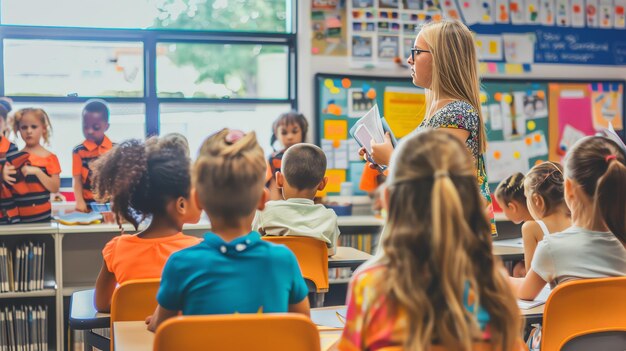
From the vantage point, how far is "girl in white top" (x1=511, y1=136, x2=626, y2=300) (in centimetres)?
217

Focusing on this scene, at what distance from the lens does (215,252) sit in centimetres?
158

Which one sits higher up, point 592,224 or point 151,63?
point 151,63

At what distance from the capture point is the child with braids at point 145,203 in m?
2.24

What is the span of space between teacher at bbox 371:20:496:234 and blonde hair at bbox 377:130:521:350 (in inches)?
42.0

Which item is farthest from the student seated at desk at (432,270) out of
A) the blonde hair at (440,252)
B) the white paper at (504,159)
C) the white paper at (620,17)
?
the white paper at (620,17)

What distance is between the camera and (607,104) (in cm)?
598

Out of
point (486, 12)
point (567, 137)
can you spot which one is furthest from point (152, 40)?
point (567, 137)

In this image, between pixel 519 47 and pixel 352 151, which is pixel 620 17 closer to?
pixel 519 47

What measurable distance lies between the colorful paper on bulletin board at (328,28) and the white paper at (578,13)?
192 cm

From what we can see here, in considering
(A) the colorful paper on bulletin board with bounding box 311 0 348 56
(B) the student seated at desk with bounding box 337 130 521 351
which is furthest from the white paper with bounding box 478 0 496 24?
(B) the student seated at desk with bounding box 337 130 521 351

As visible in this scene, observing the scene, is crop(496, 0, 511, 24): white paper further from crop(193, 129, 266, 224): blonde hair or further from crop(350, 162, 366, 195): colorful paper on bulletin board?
crop(193, 129, 266, 224): blonde hair

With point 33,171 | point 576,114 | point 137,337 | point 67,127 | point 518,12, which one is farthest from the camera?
point 576,114

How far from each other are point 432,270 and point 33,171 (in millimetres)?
3471

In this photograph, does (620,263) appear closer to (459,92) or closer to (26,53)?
(459,92)
